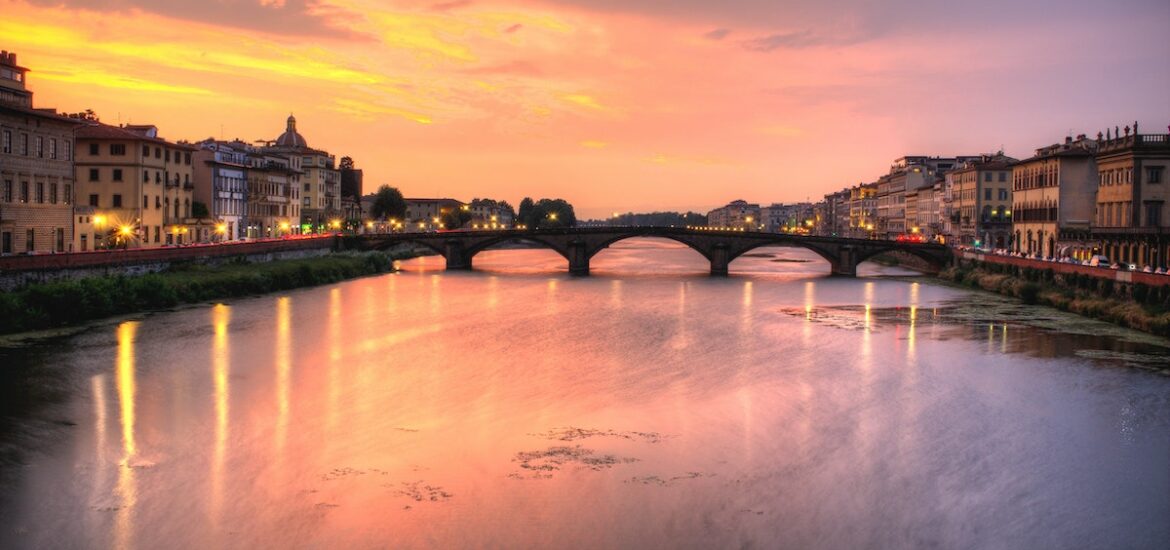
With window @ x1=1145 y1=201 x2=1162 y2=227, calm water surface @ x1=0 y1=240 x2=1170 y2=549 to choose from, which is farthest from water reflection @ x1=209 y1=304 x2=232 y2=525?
window @ x1=1145 y1=201 x2=1162 y2=227

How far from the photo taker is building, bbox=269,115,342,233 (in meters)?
101

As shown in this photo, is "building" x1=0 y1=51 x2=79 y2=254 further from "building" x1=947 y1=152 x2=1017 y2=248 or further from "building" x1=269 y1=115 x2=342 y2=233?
"building" x1=947 y1=152 x2=1017 y2=248

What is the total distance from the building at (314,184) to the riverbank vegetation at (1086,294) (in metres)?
63.6

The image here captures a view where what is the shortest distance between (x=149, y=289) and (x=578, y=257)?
4151 cm

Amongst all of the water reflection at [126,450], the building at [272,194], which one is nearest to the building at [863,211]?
the building at [272,194]

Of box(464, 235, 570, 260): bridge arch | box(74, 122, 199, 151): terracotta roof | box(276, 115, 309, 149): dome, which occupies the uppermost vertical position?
box(276, 115, 309, 149): dome

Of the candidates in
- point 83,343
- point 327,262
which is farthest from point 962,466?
point 327,262

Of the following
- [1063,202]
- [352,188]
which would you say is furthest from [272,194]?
[1063,202]

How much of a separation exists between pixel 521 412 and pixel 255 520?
9135mm

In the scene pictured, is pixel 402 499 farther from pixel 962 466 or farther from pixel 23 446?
pixel 962 466

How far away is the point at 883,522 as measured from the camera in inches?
667

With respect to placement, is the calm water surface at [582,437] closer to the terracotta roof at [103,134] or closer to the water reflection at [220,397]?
the water reflection at [220,397]

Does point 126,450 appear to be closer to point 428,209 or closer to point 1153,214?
point 1153,214

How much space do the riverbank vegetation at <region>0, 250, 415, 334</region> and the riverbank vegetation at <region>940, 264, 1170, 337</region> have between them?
39.3 metres
